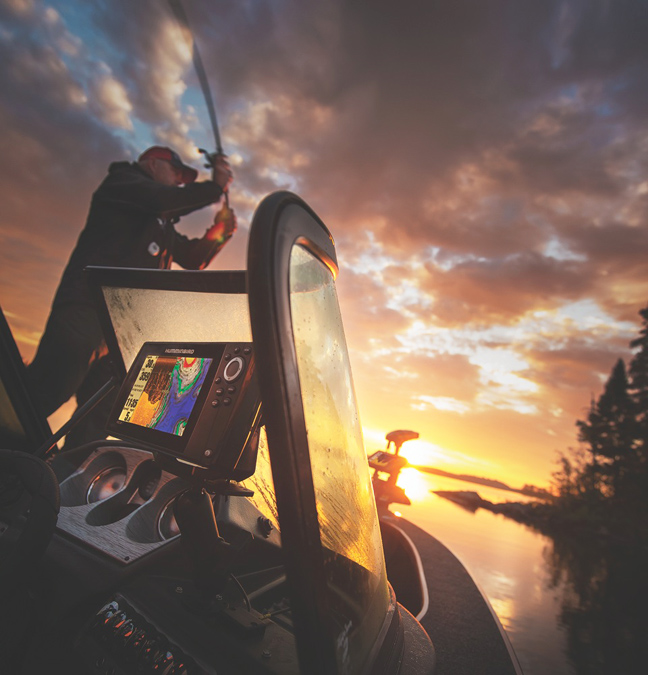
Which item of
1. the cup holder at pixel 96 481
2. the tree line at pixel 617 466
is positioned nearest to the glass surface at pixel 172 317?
the cup holder at pixel 96 481

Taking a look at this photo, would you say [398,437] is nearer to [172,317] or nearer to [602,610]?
[172,317]

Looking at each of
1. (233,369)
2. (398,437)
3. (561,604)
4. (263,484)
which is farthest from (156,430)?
(561,604)

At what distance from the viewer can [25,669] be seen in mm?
904

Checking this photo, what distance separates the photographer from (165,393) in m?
1.06

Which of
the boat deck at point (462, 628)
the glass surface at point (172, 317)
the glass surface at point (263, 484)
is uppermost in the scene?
the glass surface at point (172, 317)

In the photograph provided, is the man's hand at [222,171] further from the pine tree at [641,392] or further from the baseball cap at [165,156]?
the pine tree at [641,392]

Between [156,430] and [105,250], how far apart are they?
1854 millimetres

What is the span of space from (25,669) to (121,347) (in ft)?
3.08

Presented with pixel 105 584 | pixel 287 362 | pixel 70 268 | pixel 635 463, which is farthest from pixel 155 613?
pixel 635 463

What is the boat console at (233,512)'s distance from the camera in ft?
1.70

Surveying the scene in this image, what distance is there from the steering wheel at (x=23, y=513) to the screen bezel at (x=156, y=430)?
205 mm

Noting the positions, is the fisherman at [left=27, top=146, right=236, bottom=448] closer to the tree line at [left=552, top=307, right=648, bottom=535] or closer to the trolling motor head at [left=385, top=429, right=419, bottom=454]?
the trolling motor head at [left=385, top=429, right=419, bottom=454]

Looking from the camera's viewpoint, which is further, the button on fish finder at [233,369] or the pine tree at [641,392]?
the pine tree at [641,392]

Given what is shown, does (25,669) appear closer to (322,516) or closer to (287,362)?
(322,516)
